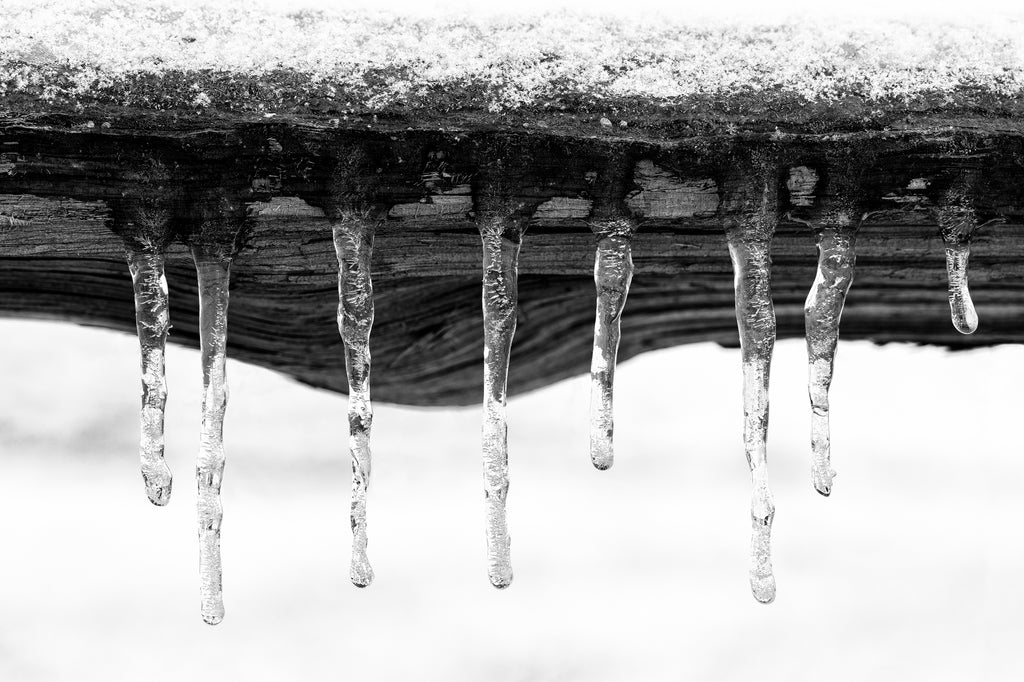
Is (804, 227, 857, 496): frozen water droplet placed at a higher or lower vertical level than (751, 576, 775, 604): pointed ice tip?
higher

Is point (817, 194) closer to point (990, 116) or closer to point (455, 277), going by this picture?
point (990, 116)

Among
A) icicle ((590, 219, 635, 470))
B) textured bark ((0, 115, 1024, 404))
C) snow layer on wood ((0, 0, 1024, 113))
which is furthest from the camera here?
icicle ((590, 219, 635, 470))

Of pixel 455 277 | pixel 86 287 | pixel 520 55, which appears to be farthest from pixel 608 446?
pixel 86 287

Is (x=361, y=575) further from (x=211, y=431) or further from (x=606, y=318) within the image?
(x=606, y=318)

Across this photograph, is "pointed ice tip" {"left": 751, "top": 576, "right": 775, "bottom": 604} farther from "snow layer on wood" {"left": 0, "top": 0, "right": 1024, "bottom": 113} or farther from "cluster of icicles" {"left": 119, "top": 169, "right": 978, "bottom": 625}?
"snow layer on wood" {"left": 0, "top": 0, "right": 1024, "bottom": 113}

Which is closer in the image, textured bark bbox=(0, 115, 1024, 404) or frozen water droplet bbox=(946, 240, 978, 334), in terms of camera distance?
textured bark bbox=(0, 115, 1024, 404)

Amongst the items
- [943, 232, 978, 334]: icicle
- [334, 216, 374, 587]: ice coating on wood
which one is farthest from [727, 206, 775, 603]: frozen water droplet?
[334, 216, 374, 587]: ice coating on wood

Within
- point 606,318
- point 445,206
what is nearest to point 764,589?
point 606,318
